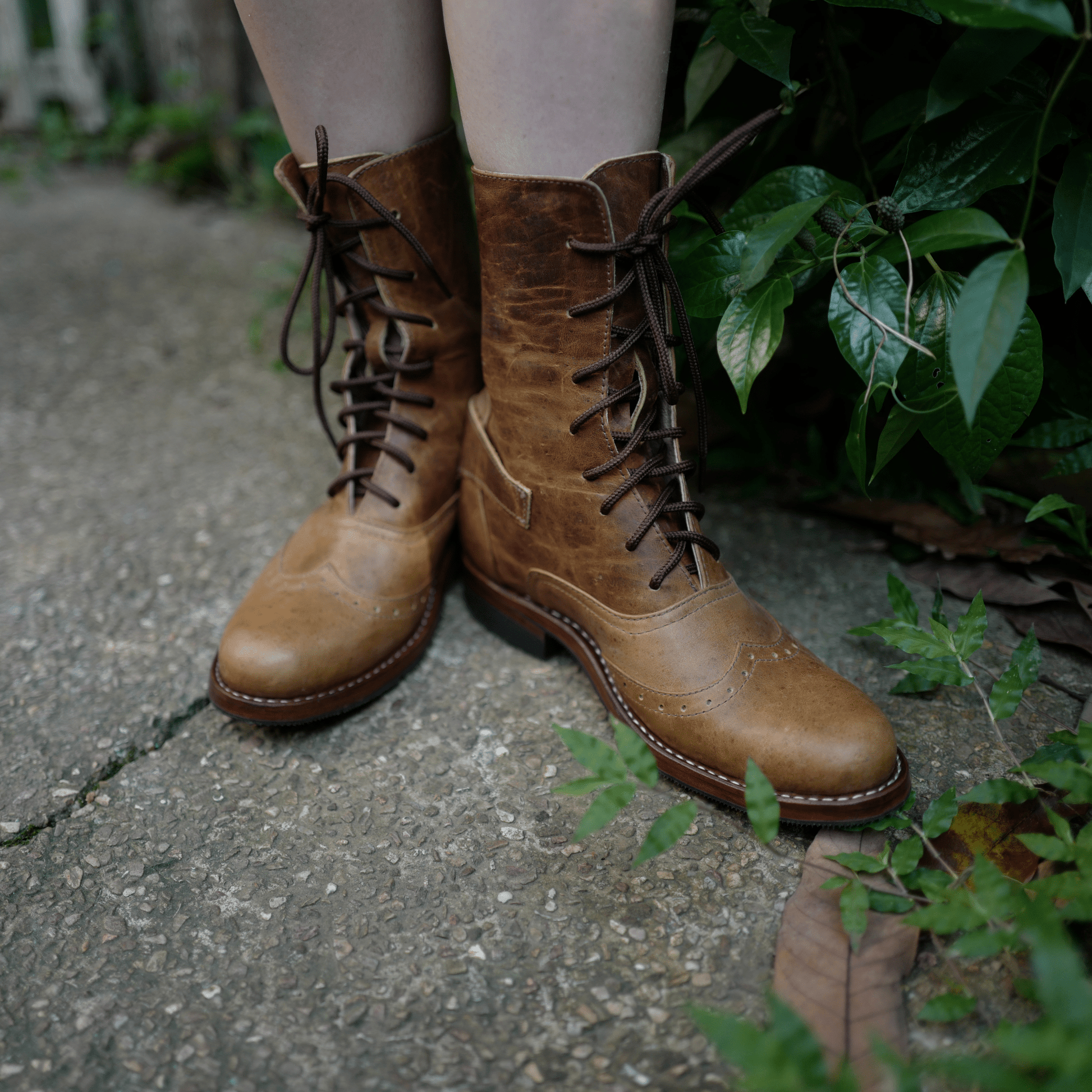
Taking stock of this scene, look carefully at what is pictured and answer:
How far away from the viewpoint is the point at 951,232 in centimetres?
81

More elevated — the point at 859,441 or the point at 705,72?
the point at 705,72

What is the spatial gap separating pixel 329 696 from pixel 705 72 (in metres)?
0.95

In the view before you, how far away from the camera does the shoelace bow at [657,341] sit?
0.94 meters

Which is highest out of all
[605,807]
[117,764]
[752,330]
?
[752,330]

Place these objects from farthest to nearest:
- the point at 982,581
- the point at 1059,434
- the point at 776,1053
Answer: the point at 982,581 < the point at 1059,434 < the point at 776,1053

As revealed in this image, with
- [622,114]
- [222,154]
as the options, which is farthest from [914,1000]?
[222,154]

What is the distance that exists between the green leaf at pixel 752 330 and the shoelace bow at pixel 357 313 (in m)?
0.42

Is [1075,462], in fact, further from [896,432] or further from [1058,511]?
[896,432]

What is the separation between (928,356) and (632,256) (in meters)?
0.35

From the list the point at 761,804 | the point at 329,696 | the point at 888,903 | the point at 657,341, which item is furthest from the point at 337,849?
the point at 657,341

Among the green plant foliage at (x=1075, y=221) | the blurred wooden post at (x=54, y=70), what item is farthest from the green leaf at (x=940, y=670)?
the blurred wooden post at (x=54, y=70)

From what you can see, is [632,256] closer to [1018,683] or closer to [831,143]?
[831,143]

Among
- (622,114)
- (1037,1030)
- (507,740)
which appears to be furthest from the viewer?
(507,740)

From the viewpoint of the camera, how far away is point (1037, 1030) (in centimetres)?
59
